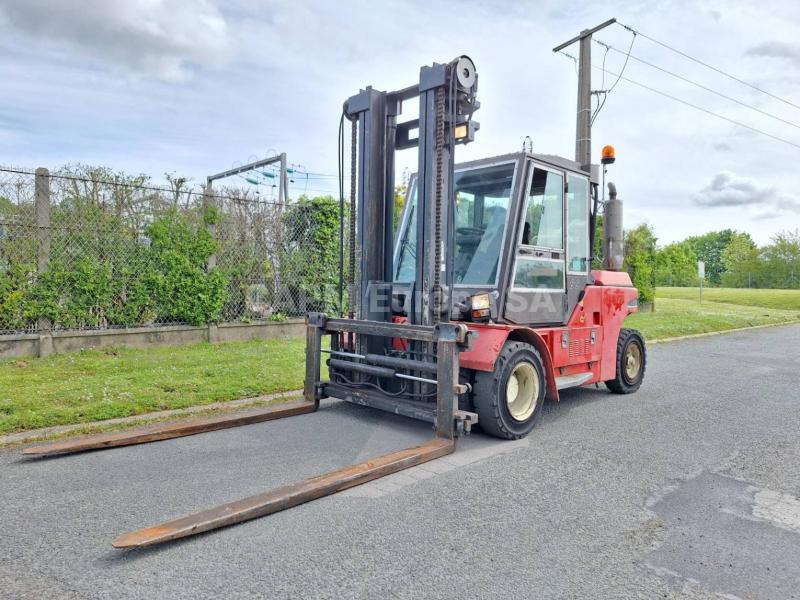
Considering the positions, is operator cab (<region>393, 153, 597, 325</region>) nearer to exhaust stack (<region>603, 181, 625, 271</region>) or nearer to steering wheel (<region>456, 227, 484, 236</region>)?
steering wheel (<region>456, 227, 484, 236</region>)

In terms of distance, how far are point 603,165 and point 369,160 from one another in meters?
2.90

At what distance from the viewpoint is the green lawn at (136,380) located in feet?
17.2

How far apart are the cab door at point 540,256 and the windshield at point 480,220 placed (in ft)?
0.66

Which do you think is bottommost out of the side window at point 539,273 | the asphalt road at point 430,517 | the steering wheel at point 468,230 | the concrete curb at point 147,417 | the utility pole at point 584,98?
the asphalt road at point 430,517

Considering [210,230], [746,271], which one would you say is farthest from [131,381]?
[746,271]

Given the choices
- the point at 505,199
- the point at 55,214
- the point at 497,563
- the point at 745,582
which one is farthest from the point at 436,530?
the point at 55,214

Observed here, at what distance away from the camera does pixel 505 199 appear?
5379 mm

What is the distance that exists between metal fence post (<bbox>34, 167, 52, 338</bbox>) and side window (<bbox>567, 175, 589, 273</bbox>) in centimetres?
676

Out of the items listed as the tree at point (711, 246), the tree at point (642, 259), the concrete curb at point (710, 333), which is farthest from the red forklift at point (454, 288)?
the tree at point (711, 246)

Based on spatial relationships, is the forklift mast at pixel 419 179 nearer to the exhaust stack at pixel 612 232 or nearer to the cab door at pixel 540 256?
the cab door at pixel 540 256

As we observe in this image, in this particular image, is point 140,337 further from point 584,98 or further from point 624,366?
point 584,98

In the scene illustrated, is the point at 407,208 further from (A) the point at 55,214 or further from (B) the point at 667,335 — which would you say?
(B) the point at 667,335

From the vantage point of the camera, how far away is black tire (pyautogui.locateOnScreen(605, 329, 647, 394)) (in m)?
6.98

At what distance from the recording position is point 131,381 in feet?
20.9
